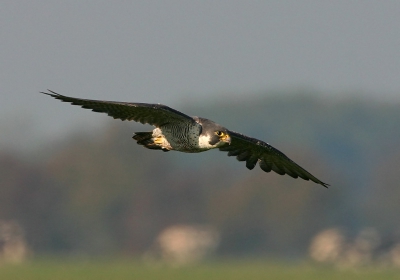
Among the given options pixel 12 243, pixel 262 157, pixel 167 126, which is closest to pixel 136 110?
pixel 167 126

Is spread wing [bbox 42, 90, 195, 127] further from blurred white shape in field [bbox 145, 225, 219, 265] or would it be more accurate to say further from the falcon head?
blurred white shape in field [bbox 145, 225, 219, 265]

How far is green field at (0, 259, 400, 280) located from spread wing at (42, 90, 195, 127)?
77.8ft

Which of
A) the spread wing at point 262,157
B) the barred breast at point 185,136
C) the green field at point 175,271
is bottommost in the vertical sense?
the barred breast at point 185,136

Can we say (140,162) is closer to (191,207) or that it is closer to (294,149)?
(191,207)

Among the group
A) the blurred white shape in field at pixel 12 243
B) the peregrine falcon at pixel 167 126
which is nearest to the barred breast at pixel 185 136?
the peregrine falcon at pixel 167 126

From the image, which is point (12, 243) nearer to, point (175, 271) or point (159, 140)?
point (175, 271)

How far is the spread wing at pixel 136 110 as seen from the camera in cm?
1302

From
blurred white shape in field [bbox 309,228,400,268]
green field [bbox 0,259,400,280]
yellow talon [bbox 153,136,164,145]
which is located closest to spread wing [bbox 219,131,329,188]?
yellow talon [bbox 153,136,164,145]

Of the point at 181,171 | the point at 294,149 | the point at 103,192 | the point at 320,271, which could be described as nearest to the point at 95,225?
the point at 103,192

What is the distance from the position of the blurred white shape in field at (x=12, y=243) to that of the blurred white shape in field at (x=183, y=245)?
613 cm

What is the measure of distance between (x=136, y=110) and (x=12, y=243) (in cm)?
3801

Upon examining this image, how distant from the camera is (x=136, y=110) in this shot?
44.2 ft

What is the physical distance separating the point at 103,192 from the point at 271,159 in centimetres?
5139

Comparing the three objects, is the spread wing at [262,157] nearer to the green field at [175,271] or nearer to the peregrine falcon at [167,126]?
the peregrine falcon at [167,126]
